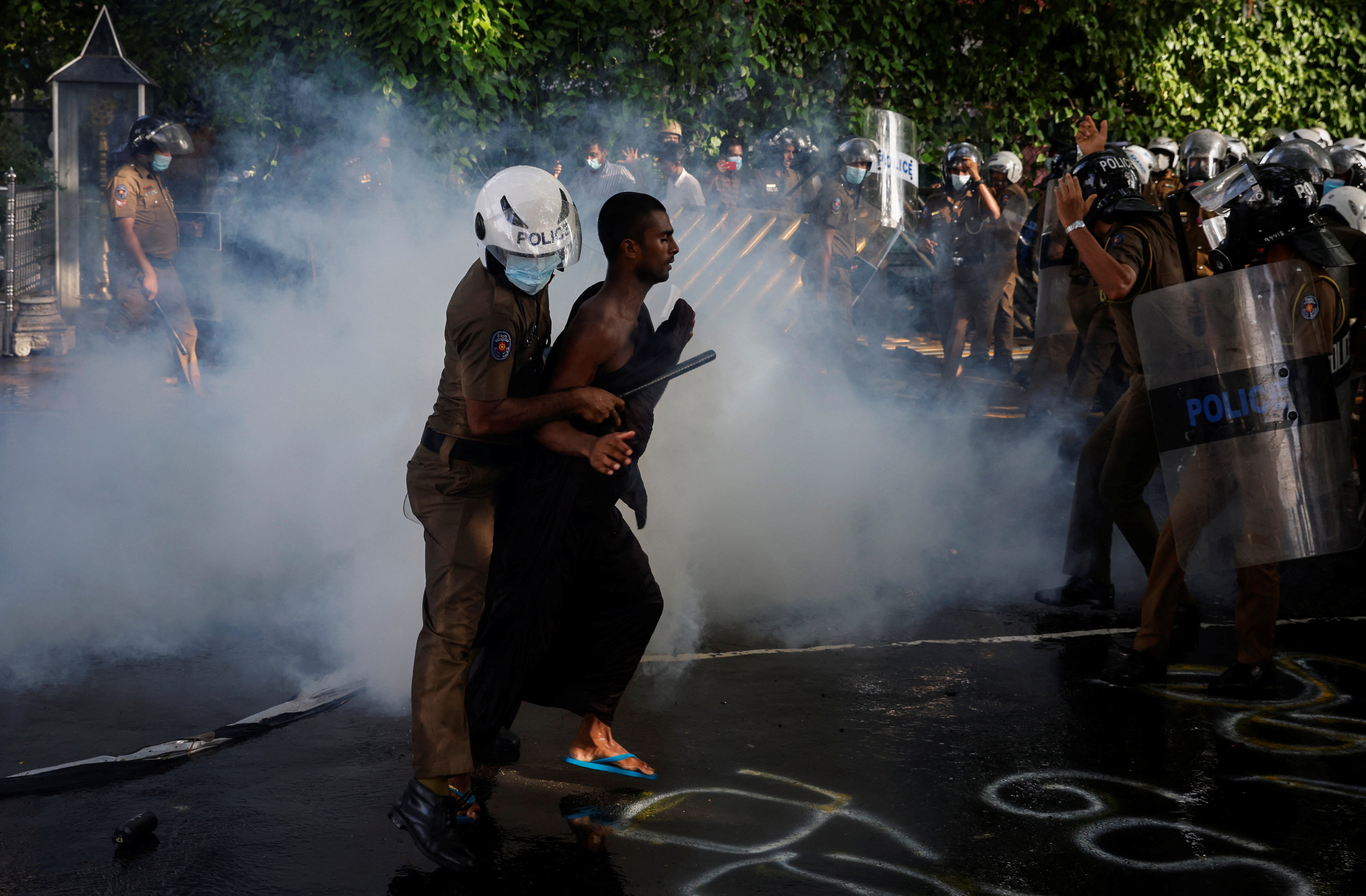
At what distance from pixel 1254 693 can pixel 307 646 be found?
10.9ft

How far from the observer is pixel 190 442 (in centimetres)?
721

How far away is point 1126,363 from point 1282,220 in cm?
91

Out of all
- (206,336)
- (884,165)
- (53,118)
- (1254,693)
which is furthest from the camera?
(53,118)

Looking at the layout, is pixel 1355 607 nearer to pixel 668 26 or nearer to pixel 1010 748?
pixel 1010 748

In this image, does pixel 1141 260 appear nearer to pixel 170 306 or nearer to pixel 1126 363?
pixel 1126 363

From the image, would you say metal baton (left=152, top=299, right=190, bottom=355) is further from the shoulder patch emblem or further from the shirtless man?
the shoulder patch emblem

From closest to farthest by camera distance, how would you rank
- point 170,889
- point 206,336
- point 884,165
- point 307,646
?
point 170,889
point 307,646
point 206,336
point 884,165

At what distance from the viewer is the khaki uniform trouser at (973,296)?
10625mm

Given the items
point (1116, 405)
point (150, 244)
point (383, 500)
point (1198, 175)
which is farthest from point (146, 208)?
point (1198, 175)

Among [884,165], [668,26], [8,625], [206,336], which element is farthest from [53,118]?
[8,625]

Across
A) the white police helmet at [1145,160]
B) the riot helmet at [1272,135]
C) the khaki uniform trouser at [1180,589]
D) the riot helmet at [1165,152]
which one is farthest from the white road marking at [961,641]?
the riot helmet at [1272,135]

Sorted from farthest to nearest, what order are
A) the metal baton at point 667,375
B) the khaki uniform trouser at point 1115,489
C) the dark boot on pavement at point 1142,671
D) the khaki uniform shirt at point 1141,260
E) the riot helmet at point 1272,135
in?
the riot helmet at point 1272,135, the khaki uniform trouser at point 1115,489, the khaki uniform shirt at point 1141,260, the dark boot on pavement at point 1142,671, the metal baton at point 667,375

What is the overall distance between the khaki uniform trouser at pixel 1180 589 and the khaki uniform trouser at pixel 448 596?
229 cm

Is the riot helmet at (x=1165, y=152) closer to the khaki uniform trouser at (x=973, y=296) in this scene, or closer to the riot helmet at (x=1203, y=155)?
the riot helmet at (x=1203, y=155)
